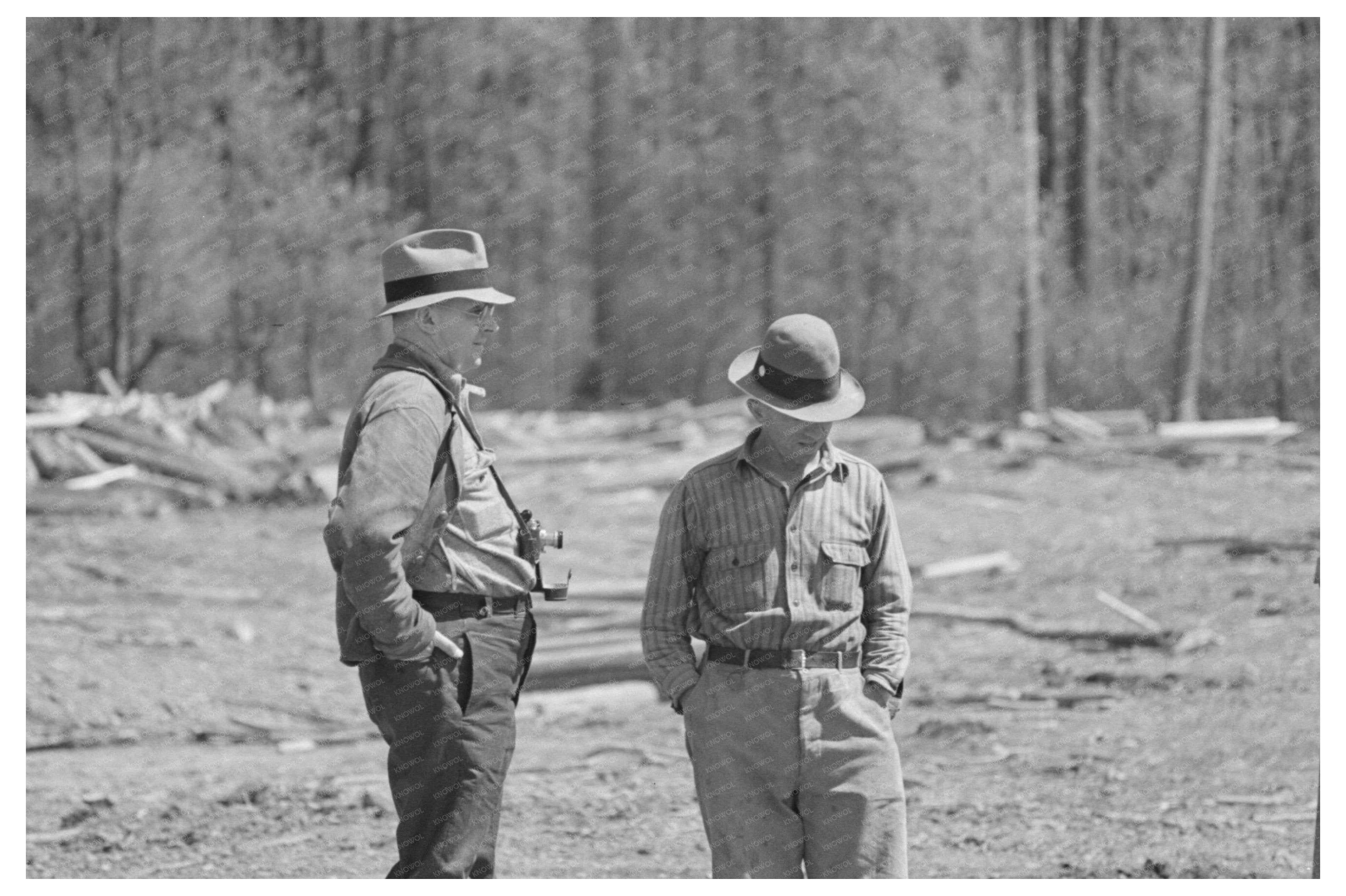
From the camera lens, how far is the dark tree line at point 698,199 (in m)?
17.8

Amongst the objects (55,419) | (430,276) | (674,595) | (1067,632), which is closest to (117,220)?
(55,419)

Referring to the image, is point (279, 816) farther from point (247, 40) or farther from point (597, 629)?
point (247, 40)

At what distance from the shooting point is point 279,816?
7.16 meters

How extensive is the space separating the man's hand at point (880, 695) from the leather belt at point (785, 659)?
0.20 feet

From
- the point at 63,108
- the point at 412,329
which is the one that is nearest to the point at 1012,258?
the point at 63,108

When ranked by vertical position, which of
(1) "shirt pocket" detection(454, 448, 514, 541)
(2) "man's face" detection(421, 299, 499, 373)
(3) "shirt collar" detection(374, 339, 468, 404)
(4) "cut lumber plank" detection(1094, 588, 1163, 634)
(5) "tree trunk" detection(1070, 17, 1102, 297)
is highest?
(5) "tree trunk" detection(1070, 17, 1102, 297)

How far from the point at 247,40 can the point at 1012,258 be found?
33.7ft

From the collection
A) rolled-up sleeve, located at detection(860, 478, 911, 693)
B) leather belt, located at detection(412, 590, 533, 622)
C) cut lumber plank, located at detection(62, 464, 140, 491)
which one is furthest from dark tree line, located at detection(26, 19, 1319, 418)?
leather belt, located at detection(412, 590, 533, 622)

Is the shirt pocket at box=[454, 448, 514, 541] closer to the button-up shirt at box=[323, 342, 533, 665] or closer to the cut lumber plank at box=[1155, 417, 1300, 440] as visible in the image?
Answer: the button-up shirt at box=[323, 342, 533, 665]

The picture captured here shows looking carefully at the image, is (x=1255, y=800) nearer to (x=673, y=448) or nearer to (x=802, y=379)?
(x=802, y=379)

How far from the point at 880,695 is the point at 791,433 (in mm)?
642

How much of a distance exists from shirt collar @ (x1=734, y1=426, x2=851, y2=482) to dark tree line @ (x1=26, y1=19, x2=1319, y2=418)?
45.4 feet

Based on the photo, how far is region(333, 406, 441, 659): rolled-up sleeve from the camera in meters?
3.65

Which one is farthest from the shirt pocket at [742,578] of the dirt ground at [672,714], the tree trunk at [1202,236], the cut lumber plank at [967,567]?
the tree trunk at [1202,236]
